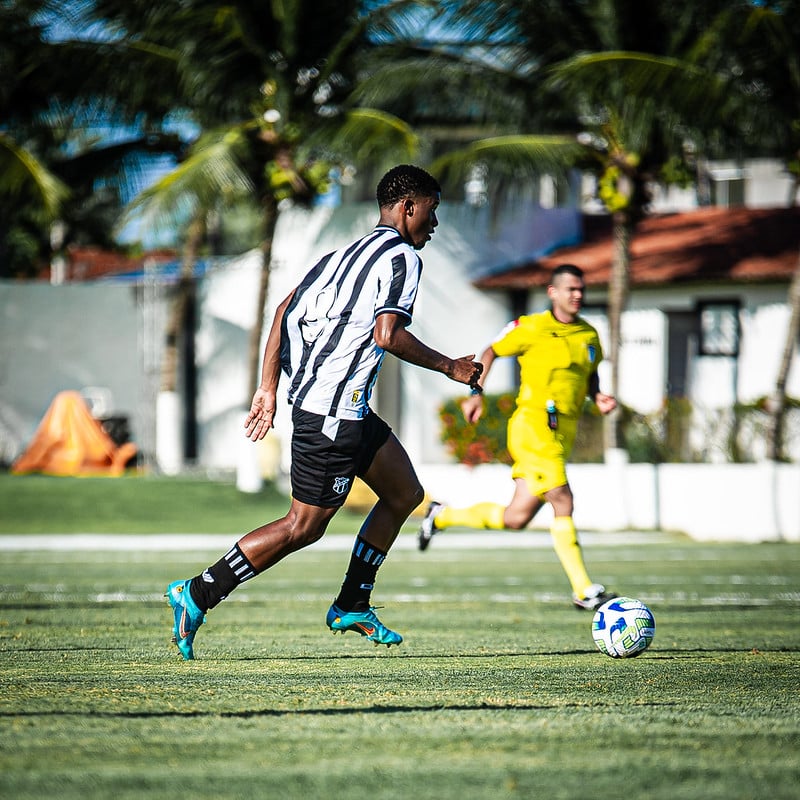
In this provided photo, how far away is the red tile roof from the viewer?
2422 centimetres

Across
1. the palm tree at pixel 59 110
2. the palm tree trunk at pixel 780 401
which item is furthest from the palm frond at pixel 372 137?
the palm tree trunk at pixel 780 401

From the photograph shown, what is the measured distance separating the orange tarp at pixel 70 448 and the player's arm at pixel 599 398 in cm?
1722

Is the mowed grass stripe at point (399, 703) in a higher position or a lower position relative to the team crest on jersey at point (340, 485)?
lower

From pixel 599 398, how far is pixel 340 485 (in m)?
2.80

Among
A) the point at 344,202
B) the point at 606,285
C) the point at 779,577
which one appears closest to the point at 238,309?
the point at 344,202

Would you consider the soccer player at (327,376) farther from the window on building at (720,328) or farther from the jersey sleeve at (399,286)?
the window on building at (720,328)

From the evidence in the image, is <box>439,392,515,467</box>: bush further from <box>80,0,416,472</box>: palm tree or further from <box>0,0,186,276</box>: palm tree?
<box>0,0,186,276</box>: palm tree

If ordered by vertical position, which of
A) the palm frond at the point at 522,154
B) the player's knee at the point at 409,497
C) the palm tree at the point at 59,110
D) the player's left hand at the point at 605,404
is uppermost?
the palm tree at the point at 59,110

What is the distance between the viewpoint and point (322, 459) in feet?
20.7

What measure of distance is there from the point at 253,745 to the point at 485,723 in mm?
811

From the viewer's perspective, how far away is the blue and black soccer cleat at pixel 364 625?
6812 mm

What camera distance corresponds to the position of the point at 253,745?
422cm

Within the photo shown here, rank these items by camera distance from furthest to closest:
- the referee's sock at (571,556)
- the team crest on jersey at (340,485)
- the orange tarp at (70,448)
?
the orange tarp at (70,448) < the referee's sock at (571,556) < the team crest on jersey at (340,485)

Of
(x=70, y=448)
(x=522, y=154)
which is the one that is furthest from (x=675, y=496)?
(x=70, y=448)
